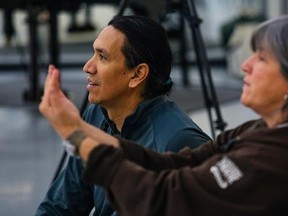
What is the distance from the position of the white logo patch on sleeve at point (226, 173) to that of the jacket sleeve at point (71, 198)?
0.77 m

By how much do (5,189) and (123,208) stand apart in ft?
8.94

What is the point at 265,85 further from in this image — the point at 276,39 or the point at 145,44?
the point at 145,44

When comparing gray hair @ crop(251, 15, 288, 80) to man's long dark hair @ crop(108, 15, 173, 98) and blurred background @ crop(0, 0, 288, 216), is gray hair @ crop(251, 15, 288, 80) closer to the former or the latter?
man's long dark hair @ crop(108, 15, 173, 98)

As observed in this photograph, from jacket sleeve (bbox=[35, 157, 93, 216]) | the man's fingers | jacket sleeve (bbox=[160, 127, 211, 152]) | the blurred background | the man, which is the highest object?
the man's fingers

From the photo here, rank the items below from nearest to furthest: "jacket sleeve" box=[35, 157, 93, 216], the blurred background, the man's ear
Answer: the man's ear → "jacket sleeve" box=[35, 157, 93, 216] → the blurred background

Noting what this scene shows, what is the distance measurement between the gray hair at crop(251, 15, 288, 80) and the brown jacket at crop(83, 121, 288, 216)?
11cm

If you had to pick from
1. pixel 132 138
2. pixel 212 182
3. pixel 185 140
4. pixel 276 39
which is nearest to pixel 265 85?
pixel 276 39

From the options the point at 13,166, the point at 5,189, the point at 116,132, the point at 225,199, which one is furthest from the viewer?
the point at 13,166

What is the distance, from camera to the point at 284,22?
1.37 metres

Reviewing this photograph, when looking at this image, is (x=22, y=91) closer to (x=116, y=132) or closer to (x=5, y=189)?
(x=5, y=189)

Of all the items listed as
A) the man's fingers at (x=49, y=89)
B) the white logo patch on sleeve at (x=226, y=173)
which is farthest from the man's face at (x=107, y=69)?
the white logo patch on sleeve at (x=226, y=173)

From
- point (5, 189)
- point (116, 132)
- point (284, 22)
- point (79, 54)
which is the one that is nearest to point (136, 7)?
point (79, 54)

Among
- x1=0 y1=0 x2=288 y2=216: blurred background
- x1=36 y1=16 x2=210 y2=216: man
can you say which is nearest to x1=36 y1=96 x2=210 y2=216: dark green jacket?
x1=36 y1=16 x2=210 y2=216: man

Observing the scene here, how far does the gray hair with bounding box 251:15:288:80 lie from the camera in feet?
4.44
